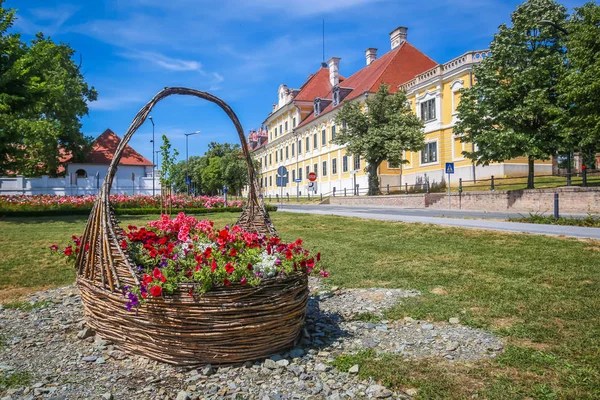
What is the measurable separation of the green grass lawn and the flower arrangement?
971 millimetres

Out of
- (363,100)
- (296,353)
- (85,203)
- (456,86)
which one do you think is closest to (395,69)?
(363,100)

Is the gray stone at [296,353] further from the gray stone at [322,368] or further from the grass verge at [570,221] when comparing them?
the grass verge at [570,221]

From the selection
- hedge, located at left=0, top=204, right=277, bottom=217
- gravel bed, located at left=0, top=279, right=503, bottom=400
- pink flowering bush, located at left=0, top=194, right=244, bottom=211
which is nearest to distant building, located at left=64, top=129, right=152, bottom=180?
pink flowering bush, located at left=0, top=194, right=244, bottom=211

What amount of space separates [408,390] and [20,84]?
21.9 meters

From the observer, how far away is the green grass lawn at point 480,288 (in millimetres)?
2914

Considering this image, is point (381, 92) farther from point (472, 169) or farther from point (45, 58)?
point (45, 58)

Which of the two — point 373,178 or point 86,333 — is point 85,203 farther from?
point 373,178

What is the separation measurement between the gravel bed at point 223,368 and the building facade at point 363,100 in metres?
25.5

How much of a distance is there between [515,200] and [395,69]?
25951 mm

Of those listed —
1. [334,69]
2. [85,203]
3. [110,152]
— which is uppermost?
[334,69]

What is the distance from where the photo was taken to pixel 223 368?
3193mm

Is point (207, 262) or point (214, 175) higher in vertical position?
point (214, 175)

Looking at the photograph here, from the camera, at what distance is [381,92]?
113 feet

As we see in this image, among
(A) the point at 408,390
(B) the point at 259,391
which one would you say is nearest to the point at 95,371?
(B) the point at 259,391
